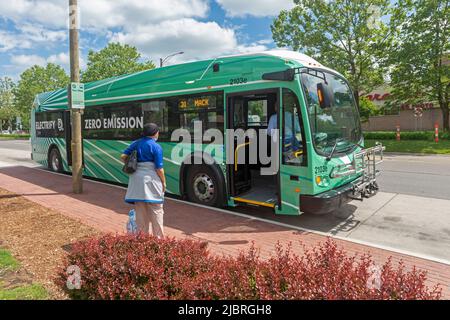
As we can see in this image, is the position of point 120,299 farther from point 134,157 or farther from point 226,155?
point 226,155

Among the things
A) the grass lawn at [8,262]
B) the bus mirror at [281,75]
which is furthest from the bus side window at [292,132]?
the grass lawn at [8,262]

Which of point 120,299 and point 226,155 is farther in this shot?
point 226,155

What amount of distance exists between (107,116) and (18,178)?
4.55 m

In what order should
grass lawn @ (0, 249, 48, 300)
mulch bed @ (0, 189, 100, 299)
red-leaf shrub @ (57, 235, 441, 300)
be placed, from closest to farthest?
red-leaf shrub @ (57, 235, 441, 300) → grass lawn @ (0, 249, 48, 300) → mulch bed @ (0, 189, 100, 299)

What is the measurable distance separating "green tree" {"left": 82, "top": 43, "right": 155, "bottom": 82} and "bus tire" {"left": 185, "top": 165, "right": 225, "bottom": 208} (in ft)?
103

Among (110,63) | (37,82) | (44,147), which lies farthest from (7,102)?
(44,147)

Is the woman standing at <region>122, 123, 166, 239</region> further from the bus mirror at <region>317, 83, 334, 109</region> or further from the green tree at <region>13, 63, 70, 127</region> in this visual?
the green tree at <region>13, 63, 70, 127</region>

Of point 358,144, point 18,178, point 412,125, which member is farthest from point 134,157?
point 412,125

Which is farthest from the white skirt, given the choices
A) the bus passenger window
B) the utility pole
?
the utility pole

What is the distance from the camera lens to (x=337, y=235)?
226 inches

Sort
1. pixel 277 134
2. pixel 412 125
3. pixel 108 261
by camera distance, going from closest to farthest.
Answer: pixel 108 261
pixel 277 134
pixel 412 125

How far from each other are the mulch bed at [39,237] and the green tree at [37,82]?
2032 inches

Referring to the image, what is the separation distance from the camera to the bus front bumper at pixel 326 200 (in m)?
5.64

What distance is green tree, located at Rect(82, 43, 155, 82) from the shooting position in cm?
3631
